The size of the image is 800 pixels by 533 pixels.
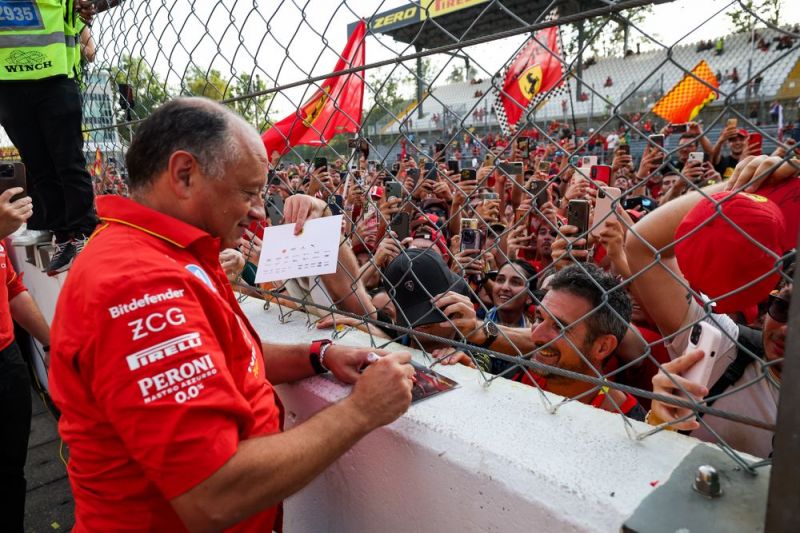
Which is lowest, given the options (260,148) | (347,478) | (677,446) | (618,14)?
(347,478)

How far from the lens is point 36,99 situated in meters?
2.93

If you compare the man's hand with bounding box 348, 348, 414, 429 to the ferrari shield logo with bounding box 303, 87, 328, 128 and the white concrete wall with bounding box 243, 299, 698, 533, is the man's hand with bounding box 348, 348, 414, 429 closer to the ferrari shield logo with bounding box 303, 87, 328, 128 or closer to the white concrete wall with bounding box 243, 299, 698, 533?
the white concrete wall with bounding box 243, 299, 698, 533

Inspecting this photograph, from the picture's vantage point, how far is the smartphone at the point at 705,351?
971 mm

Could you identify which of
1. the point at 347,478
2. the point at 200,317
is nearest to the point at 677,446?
the point at 347,478

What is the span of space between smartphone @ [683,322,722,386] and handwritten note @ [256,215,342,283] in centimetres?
97

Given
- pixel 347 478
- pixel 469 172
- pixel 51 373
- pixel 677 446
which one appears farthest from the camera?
pixel 469 172

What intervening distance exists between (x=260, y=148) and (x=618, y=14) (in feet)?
2.68

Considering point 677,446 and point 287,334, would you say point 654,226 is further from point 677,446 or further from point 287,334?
point 287,334

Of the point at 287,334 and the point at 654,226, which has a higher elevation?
the point at 654,226

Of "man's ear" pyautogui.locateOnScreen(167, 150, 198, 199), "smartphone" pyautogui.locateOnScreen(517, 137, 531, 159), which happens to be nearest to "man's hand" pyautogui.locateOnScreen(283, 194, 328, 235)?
"man's ear" pyautogui.locateOnScreen(167, 150, 198, 199)

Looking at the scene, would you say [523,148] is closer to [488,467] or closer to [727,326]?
[727,326]

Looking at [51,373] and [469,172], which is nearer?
[51,373]

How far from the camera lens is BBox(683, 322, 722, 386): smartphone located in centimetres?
97

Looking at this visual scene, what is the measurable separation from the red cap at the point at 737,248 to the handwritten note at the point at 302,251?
99cm
